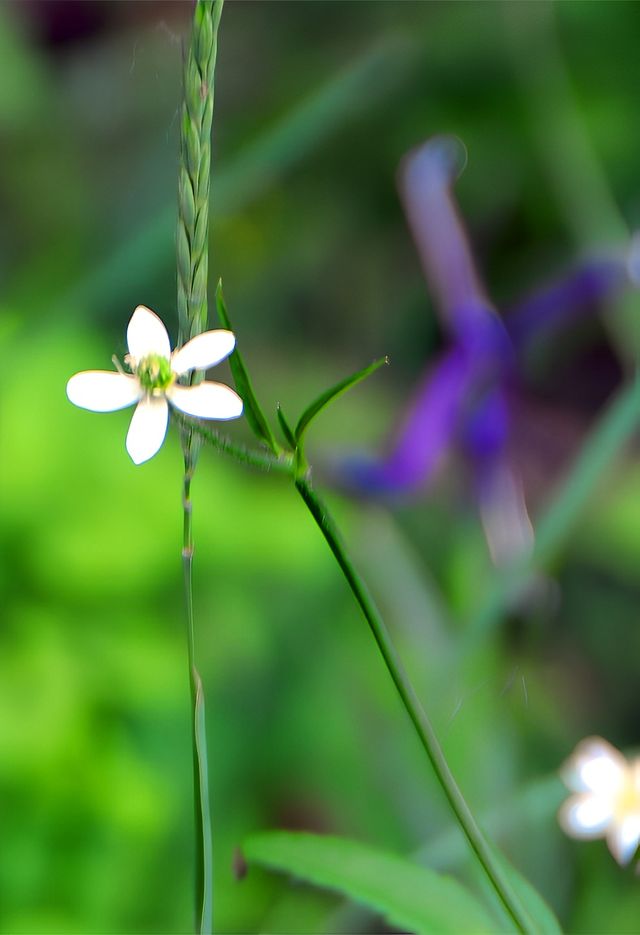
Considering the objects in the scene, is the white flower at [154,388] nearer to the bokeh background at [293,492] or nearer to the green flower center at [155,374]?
the green flower center at [155,374]

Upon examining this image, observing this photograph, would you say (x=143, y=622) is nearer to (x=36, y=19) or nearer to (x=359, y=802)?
(x=359, y=802)

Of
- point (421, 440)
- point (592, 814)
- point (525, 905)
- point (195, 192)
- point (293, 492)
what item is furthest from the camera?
point (293, 492)

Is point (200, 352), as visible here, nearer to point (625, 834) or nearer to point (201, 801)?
point (201, 801)

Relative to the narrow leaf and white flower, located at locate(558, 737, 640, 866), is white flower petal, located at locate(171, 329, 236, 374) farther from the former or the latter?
white flower, located at locate(558, 737, 640, 866)

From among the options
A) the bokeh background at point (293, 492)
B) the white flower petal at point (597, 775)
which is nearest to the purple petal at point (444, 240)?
the bokeh background at point (293, 492)

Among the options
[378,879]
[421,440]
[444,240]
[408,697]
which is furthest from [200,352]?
[444,240]

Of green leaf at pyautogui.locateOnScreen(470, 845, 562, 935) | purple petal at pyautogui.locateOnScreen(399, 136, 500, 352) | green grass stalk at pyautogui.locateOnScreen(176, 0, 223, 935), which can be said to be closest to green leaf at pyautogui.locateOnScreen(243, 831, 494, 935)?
green leaf at pyautogui.locateOnScreen(470, 845, 562, 935)
